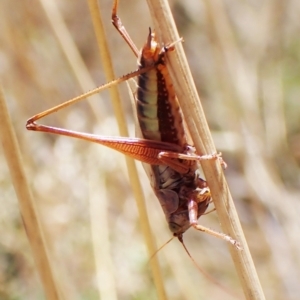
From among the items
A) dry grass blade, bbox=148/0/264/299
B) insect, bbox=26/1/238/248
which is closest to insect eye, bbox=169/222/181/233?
insect, bbox=26/1/238/248

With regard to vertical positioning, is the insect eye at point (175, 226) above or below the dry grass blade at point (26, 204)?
below

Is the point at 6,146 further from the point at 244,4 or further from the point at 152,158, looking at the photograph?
the point at 244,4

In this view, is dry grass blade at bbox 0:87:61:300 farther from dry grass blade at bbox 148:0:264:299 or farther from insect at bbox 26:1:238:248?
dry grass blade at bbox 148:0:264:299

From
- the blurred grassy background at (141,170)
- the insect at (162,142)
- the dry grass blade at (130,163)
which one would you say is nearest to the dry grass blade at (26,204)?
the insect at (162,142)

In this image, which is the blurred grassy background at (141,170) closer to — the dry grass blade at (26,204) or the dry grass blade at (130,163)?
the dry grass blade at (130,163)

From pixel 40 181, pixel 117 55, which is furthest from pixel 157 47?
pixel 117 55
